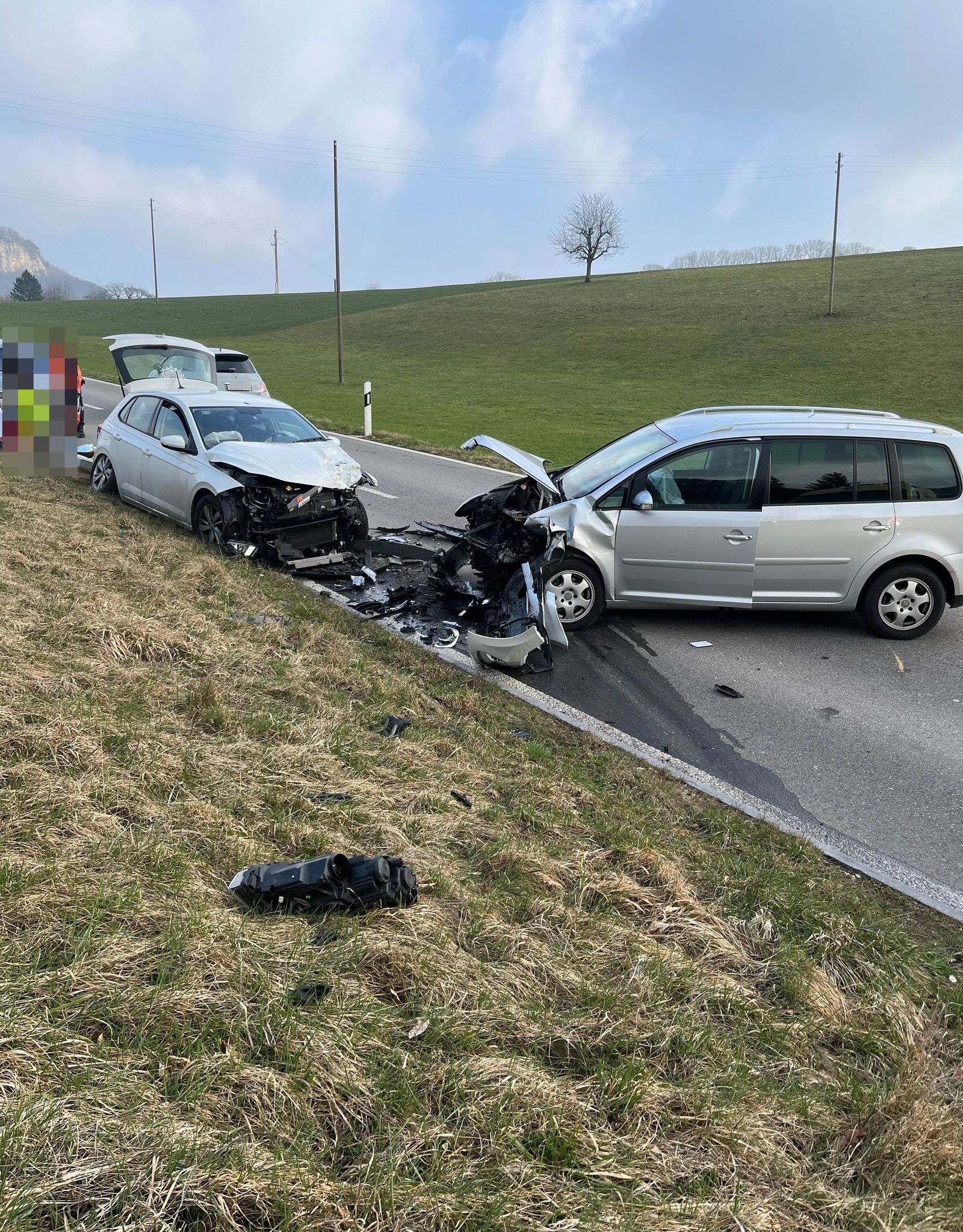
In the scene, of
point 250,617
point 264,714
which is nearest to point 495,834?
point 264,714

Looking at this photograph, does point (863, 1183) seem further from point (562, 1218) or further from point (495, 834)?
point (495, 834)

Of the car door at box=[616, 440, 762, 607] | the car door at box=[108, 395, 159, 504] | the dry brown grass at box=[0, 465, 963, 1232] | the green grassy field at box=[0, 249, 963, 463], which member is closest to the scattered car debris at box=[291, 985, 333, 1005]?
the dry brown grass at box=[0, 465, 963, 1232]

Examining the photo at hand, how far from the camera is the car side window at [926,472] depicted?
25.1ft

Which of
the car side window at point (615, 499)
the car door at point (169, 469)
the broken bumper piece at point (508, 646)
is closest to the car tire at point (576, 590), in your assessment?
the car side window at point (615, 499)

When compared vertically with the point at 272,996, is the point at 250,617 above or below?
above

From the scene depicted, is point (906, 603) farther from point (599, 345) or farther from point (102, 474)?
point (599, 345)

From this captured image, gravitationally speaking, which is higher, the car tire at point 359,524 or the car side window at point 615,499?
the car side window at point 615,499

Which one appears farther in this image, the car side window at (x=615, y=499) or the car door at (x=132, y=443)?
the car door at (x=132, y=443)

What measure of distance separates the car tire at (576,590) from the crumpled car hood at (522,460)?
664mm

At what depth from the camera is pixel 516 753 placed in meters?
5.27

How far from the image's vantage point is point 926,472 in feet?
25.2

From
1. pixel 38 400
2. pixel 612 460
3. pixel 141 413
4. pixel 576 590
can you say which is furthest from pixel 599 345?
pixel 576 590

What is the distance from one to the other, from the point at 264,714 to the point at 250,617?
2.20 meters

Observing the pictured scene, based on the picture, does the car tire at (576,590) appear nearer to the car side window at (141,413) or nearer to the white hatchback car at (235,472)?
the white hatchback car at (235,472)
